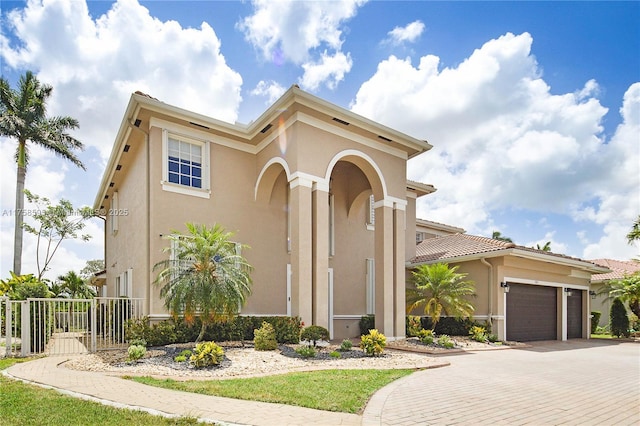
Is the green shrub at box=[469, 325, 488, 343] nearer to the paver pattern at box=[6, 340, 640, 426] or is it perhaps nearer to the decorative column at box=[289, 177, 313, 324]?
the paver pattern at box=[6, 340, 640, 426]

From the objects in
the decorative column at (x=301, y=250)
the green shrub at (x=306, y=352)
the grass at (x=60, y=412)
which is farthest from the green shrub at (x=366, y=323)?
the grass at (x=60, y=412)

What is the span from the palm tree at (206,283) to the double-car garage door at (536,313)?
1149 cm

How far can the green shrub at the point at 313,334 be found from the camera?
11797mm

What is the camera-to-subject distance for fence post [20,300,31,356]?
1107 cm

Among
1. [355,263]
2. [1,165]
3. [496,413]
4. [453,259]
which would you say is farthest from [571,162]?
[1,165]

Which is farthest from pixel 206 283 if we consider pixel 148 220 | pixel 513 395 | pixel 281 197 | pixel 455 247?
pixel 455 247

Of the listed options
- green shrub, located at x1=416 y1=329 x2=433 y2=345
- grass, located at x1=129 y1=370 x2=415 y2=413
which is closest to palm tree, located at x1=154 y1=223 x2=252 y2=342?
grass, located at x1=129 y1=370 x2=415 y2=413

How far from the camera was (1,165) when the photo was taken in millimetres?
22141

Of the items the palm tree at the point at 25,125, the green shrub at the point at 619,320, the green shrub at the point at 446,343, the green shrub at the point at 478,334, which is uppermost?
the palm tree at the point at 25,125

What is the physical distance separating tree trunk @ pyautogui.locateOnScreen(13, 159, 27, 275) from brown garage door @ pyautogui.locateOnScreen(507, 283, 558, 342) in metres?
24.9

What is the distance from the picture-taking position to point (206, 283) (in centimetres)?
1066

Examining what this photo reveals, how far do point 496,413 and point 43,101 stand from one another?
28655 mm

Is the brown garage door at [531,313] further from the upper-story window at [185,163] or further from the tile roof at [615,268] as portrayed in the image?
the upper-story window at [185,163]

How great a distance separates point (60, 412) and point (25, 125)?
2417 centimetres
